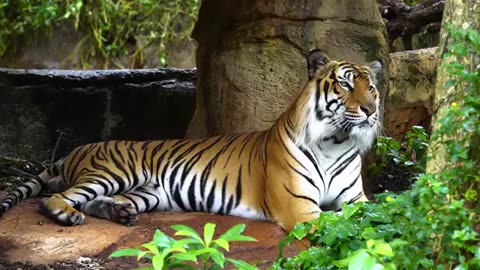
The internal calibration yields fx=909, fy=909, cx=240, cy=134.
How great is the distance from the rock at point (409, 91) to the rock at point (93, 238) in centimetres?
262

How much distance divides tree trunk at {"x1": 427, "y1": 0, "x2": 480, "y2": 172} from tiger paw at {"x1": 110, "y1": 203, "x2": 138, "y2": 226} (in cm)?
265

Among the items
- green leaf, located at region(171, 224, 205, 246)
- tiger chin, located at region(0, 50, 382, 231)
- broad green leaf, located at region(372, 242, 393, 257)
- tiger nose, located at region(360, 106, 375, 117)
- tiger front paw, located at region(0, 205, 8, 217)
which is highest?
tiger nose, located at region(360, 106, 375, 117)

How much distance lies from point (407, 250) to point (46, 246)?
8.64ft

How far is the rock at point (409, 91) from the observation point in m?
7.85

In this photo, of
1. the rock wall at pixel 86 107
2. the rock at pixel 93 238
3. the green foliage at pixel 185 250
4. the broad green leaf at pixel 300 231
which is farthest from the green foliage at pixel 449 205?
the rock wall at pixel 86 107

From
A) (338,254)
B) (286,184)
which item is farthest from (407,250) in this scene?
(286,184)

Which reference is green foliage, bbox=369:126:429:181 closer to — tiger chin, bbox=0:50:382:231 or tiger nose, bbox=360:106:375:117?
tiger chin, bbox=0:50:382:231

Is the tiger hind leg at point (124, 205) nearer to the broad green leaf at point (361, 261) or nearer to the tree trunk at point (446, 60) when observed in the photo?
the tree trunk at point (446, 60)

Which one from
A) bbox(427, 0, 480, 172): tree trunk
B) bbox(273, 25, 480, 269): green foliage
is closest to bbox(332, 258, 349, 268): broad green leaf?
bbox(273, 25, 480, 269): green foliage

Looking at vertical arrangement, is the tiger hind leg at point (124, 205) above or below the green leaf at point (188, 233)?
below

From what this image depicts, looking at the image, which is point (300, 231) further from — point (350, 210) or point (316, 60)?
point (316, 60)

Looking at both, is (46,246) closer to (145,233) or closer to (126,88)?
(145,233)

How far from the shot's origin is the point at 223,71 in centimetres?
652

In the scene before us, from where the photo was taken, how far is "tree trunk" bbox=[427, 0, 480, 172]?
124 inches
